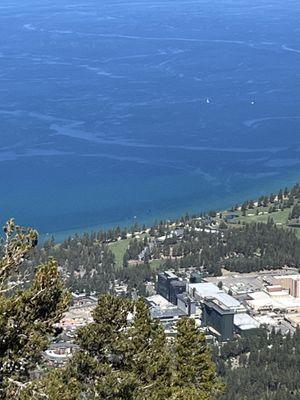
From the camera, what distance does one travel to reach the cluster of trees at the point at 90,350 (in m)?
6.45

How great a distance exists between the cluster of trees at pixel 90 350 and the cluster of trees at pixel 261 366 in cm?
1197

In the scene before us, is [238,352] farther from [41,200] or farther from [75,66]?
[75,66]

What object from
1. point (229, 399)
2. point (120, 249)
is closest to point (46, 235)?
point (120, 249)

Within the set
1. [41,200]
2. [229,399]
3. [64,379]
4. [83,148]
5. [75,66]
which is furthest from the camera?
[75,66]

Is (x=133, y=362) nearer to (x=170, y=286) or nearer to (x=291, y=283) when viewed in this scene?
Answer: (x=170, y=286)

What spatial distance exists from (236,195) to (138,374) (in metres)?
40.4

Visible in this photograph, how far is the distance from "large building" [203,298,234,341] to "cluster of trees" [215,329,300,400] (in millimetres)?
1109

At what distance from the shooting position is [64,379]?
749cm

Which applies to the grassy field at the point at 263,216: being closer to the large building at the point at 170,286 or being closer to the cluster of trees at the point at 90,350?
the large building at the point at 170,286

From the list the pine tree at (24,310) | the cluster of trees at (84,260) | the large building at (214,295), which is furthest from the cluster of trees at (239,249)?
the pine tree at (24,310)

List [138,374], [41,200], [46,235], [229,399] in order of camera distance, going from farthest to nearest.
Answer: [41,200] → [46,235] → [229,399] → [138,374]

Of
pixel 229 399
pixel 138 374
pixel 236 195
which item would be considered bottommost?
pixel 236 195

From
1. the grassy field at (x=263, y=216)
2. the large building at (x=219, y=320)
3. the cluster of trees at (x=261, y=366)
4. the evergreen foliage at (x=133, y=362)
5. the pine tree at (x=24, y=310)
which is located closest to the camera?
the pine tree at (x=24, y=310)

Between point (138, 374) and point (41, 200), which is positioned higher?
point (138, 374)
